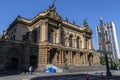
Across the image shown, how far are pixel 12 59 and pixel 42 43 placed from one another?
9446 millimetres

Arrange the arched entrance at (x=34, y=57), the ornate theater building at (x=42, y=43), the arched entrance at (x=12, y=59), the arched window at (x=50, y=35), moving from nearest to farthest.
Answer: the arched entrance at (x=12, y=59)
the ornate theater building at (x=42, y=43)
the arched entrance at (x=34, y=57)
the arched window at (x=50, y=35)

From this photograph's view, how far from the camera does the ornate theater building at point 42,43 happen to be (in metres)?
44.6

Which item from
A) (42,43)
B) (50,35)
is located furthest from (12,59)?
(50,35)

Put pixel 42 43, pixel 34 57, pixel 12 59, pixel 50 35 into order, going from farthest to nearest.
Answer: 1. pixel 50 35
2. pixel 34 57
3. pixel 42 43
4. pixel 12 59

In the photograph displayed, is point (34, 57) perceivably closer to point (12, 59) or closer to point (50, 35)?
point (12, 59)

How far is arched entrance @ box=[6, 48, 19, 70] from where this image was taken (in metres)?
43.6

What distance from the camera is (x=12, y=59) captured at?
4491 cm

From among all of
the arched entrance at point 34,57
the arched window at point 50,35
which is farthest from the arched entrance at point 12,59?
the arched window at point 50,35

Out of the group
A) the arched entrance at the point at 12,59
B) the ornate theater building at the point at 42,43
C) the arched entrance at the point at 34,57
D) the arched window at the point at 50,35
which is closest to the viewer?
the arched entrance at the point at 12,59

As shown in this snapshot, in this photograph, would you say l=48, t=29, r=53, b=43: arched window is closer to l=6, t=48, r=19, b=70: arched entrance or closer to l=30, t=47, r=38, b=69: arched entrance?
l=30, t=47, r=38, b=69: arched entrance

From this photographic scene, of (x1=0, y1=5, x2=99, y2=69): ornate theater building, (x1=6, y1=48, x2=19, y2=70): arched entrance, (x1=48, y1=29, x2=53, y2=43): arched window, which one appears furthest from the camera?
(x1=48, y1=29, x2=53, y2=43): arched window

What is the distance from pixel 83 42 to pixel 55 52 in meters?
18.6

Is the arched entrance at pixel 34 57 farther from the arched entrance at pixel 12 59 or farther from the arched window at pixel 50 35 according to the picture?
the arched window at pixel 50 35

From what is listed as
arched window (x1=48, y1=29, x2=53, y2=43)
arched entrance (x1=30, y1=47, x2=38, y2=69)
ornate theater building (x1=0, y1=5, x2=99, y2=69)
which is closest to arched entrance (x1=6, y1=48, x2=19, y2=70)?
ornate theater building (x1=0, y1=5, x2=99, y2=69)
